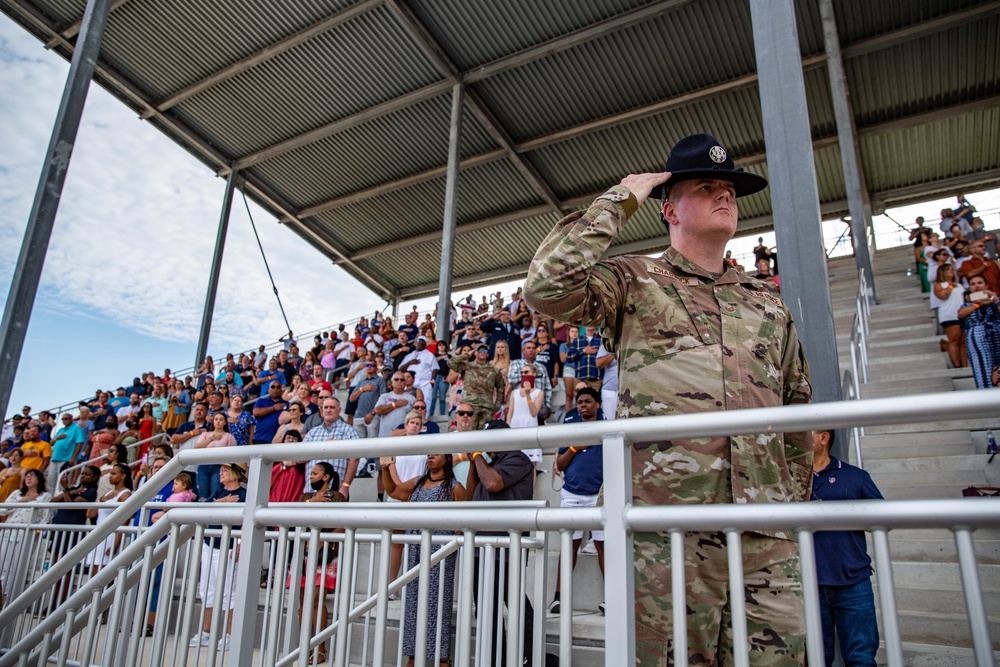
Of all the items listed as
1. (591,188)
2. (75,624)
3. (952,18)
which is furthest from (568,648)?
(591,188)

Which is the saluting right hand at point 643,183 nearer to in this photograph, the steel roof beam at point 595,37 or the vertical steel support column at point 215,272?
the steel roof beam at point 595,37

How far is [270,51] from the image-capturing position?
12875 mm

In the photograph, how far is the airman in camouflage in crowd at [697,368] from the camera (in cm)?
147

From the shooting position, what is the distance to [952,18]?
11.0 meters

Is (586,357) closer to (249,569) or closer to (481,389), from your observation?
(481,389)

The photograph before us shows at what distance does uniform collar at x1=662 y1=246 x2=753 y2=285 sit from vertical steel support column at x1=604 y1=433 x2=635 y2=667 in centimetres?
69

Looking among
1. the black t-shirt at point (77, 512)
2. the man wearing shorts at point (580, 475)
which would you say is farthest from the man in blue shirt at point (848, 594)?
the black t-shirt at point (77, 512)

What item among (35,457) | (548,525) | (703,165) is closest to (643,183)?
(703,165)

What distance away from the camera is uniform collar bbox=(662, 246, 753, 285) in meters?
1.87

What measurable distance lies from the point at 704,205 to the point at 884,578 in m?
1.11

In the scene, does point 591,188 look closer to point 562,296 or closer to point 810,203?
point 810,203

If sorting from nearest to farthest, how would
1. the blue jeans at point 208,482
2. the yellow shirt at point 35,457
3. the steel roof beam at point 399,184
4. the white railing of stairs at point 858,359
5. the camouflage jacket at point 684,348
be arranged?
the camouflage jacket at point 684,348
the white railing of stairs at point 858,359
the blue jeans at point 208,482
the yellow shirt at point 35,457
the steel roof beam at point 399,184

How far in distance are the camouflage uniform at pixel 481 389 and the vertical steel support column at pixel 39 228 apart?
17.2ft

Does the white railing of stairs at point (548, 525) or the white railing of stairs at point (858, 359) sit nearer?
the white railing of stairs at point (548, 525)
